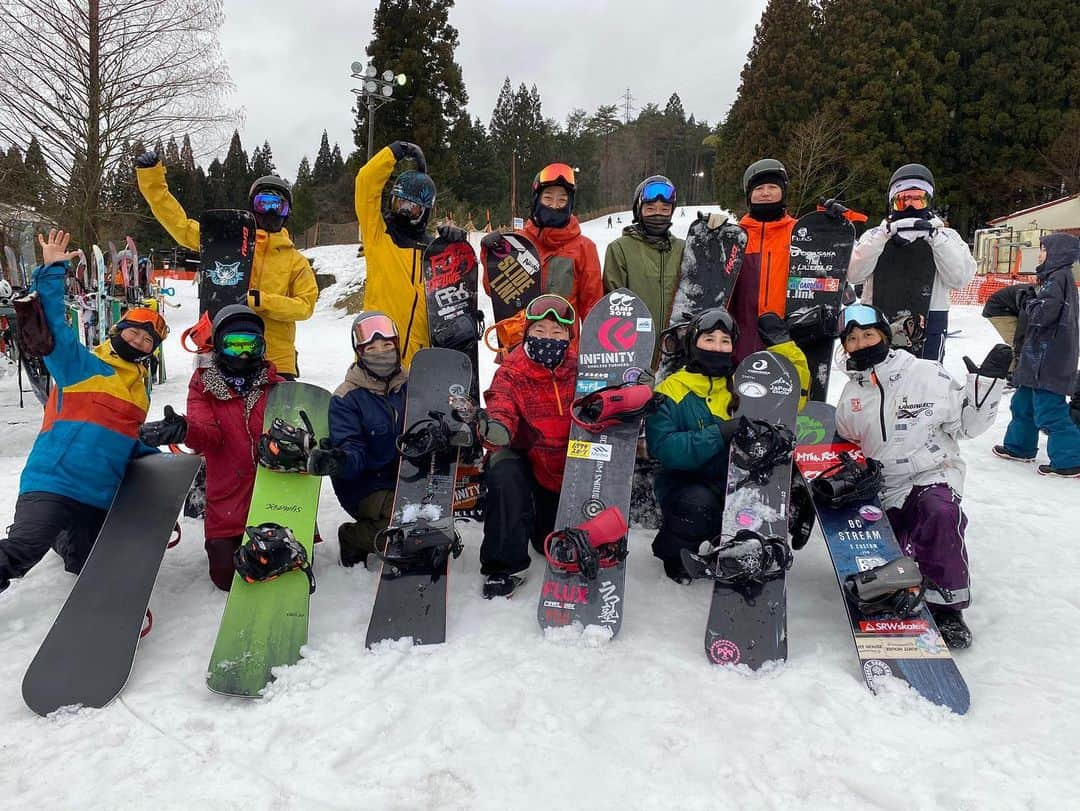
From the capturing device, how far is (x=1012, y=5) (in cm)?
2392

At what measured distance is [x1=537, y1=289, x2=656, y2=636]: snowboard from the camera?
2678 millimetres

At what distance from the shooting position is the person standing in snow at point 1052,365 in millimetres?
4883

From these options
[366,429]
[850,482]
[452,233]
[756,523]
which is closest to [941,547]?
[850,482]

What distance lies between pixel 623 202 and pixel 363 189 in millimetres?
52700

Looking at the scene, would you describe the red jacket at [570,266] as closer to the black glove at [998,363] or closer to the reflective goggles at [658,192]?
the reflective goggles at [658,192]

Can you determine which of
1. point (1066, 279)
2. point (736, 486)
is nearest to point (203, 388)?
point (736, 486)

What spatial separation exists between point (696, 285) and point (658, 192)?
0.56 meters

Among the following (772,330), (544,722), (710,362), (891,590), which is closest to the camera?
(544,722)

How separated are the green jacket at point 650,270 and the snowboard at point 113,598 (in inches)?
97.8

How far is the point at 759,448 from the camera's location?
277 centimetres

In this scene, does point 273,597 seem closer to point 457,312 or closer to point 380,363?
point 380,363

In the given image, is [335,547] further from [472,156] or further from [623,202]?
[623,202]

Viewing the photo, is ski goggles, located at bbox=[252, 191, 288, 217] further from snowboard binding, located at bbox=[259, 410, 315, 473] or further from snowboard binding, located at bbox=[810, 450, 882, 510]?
snowboard binding, located at bbox=[810, 450, 882, 510]

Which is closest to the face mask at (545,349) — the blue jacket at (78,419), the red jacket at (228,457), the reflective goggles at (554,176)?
the reflective goggles at (554,176)
